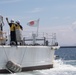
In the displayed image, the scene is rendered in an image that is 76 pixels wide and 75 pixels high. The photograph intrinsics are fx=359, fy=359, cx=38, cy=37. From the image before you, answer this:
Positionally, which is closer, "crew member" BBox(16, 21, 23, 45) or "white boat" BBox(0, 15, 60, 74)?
"white boat" BBox(0, 15, 60, 74)

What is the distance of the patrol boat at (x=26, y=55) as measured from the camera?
30.1 meters

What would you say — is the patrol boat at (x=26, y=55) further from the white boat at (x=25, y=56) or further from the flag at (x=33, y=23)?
the flag at (x=33, y=23)

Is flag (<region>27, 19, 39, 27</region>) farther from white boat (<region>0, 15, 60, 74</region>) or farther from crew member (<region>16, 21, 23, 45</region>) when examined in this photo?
crew member (<region>16, 21, 23, 45</region>)

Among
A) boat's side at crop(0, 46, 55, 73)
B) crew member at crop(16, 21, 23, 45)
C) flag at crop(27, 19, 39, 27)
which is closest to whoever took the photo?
boat's side at crop(0, 46, 55, 73)

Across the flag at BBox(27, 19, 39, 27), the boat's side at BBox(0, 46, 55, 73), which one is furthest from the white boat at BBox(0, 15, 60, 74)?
the flag at BBox(27, 19, 39, 27)

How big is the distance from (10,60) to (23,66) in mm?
1659

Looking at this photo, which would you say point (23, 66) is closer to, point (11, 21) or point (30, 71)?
point (30, 71)

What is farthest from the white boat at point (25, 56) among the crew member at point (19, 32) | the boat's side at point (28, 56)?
the crew member at point (19, 32)

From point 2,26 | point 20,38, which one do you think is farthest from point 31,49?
point 2,26

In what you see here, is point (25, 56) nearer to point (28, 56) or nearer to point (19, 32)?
point (28, 56)

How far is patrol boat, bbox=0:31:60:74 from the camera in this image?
98.7 ft

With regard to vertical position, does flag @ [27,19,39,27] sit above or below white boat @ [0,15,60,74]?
above

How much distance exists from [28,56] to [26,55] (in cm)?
30

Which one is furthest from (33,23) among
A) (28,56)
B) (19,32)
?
(28,56)
